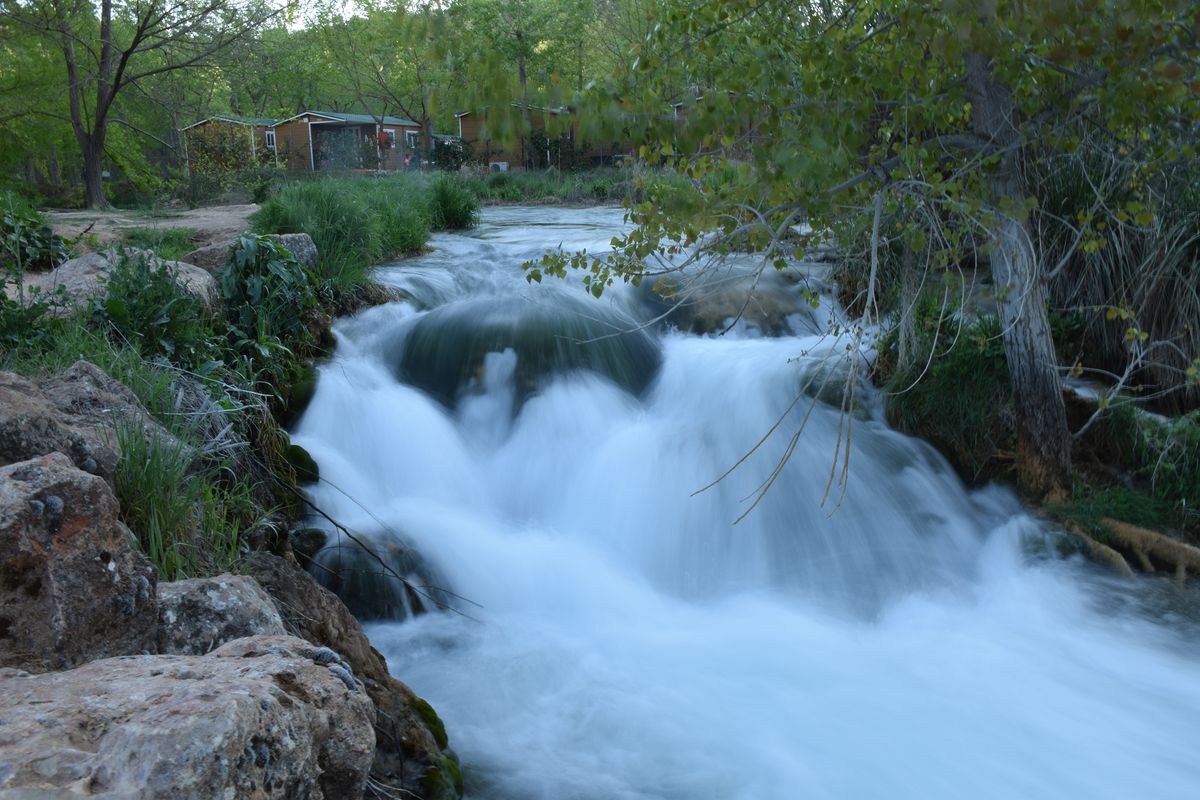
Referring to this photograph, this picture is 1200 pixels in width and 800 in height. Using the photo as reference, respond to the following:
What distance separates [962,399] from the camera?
6754 mm

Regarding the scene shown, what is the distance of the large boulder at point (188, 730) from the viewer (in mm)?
1708

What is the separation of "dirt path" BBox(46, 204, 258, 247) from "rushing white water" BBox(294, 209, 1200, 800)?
9.42 feet

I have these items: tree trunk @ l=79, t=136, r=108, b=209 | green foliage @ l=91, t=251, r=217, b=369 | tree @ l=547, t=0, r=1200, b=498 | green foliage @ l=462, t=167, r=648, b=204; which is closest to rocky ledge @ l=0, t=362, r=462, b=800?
green foliage @ l=91, t=251, r=217, b=369

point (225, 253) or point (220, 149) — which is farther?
point (220, 149)

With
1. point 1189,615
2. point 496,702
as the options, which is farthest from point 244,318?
point 1189,615

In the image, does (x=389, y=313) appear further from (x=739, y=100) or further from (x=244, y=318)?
(x=739, y=100)

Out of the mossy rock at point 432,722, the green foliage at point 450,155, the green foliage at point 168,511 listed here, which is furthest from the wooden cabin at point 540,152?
the mossy rock at point 432,722

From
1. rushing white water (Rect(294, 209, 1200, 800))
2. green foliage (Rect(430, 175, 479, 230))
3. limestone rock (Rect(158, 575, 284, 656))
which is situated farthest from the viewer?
green foliage (Rect(430, 175, 479, 230))

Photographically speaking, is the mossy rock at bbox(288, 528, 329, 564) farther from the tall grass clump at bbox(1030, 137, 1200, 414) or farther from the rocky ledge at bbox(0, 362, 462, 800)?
the tall grass clump at bbox(1030, 137, 1200, 414)

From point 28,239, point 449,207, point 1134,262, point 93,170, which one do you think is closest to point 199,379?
point 28,239

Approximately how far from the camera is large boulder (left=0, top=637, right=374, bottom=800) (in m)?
1.71

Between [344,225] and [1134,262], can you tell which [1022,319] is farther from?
[344,225]

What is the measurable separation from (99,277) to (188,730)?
5216 mm

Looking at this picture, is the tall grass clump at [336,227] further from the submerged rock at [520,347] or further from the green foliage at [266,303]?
the green foliage at [266,303]
